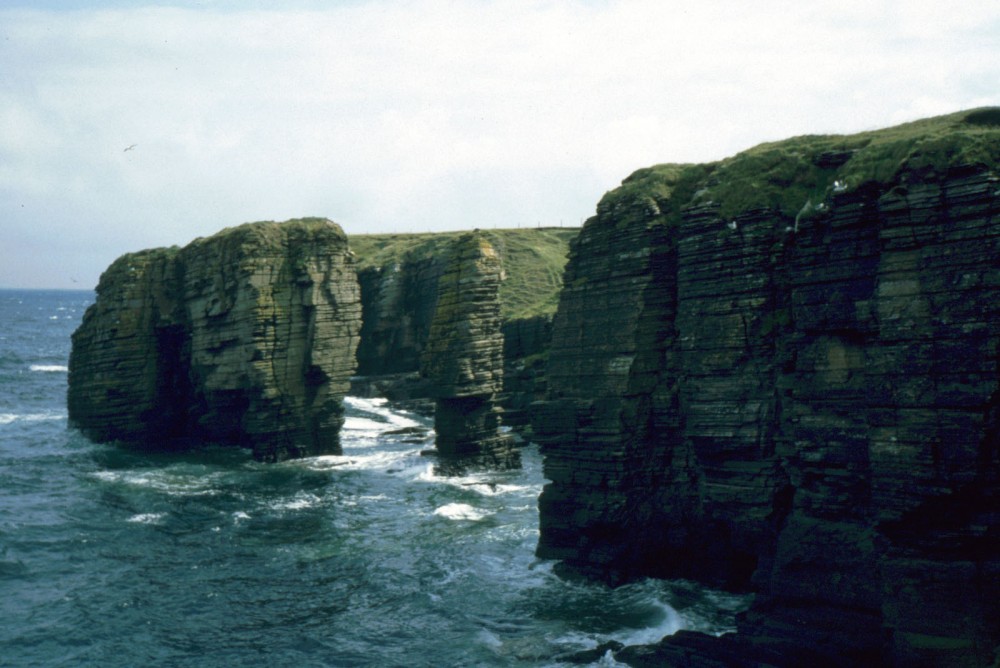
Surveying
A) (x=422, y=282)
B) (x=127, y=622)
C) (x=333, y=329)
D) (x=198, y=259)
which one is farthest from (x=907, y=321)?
(x=422, y=282)

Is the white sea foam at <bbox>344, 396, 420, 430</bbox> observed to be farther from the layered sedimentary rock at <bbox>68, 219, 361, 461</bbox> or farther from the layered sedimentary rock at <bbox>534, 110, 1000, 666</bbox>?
the layered sedimentary rock at <bbox>534, 110, 1000, 666</bbox>

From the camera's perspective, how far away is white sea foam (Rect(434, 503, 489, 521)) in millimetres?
38219

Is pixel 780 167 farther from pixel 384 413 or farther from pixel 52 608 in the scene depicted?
pixel 384 413

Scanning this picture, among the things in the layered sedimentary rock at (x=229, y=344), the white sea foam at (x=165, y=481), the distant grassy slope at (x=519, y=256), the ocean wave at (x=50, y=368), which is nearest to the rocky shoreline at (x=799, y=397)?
the white sea foam at (x=165, y=481)

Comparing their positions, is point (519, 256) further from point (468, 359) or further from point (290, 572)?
point (290, 572)

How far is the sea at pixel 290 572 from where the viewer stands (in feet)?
81.7

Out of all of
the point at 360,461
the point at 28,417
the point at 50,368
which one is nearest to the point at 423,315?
the point at 28,417

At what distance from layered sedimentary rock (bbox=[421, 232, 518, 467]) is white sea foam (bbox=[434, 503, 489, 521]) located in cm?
683

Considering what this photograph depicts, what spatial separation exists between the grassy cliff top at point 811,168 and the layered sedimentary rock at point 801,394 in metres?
0.08

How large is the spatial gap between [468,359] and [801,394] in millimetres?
24637

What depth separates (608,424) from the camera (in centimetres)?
2805

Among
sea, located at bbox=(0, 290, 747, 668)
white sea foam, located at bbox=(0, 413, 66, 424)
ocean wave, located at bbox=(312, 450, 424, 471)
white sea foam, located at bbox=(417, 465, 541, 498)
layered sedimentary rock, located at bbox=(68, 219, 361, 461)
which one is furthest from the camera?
white sea foam, located at bbox=(0, 413, 66, 424)

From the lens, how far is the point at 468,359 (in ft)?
150

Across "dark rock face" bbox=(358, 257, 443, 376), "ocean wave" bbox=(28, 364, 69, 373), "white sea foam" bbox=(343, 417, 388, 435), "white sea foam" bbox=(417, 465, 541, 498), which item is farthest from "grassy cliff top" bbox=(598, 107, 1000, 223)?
"ocean wave" bbox=(28, 364, 69, 373)
